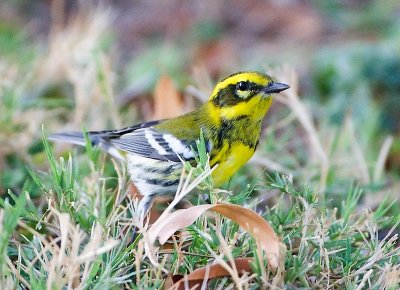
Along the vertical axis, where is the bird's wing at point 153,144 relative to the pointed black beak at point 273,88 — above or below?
below

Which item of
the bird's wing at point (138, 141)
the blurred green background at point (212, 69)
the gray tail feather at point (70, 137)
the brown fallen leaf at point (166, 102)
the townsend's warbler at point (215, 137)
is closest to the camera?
the townsend's warbler at point (215, 137)

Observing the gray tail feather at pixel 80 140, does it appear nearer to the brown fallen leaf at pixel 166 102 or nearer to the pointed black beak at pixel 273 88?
the brown fallen leaf at pixel 166 102

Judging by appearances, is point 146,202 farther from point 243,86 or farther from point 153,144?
point 243,86

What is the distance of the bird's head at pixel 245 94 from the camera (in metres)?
2.79

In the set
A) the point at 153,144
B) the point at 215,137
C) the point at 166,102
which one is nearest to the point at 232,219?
the point at 215,137

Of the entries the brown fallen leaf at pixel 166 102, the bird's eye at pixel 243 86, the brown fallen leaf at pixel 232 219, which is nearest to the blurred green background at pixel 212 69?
the brown fallen leaf at pixel 166 102

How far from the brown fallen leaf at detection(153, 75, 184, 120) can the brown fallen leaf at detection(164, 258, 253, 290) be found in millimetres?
1849

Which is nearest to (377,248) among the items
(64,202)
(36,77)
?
(64,202)

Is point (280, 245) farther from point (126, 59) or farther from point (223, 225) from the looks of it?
point (126, 59)

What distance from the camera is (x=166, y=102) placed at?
3.80 meters

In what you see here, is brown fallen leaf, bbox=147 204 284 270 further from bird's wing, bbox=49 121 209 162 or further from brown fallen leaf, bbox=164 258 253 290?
bird's wing, bbox=49 121 209 162

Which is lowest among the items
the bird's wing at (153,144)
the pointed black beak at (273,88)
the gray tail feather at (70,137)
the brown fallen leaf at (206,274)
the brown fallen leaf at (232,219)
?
the brown fallen leaf at (206,274)

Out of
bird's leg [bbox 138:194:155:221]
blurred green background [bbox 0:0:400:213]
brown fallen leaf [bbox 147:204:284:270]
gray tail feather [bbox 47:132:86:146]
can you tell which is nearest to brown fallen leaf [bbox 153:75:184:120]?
blurred green background [bbox 0:0:400:213]

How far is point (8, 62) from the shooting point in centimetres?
427
